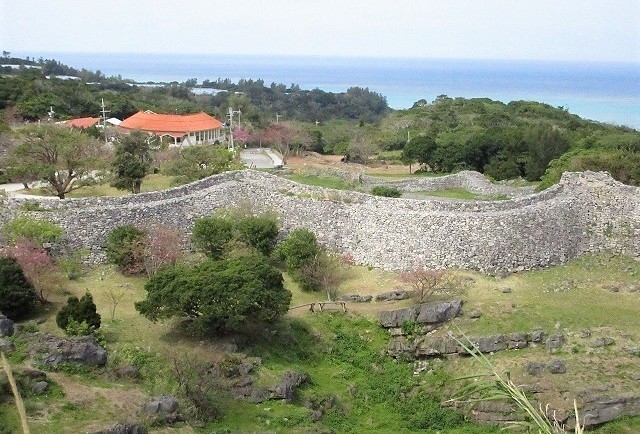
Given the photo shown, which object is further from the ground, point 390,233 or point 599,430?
point 390,233

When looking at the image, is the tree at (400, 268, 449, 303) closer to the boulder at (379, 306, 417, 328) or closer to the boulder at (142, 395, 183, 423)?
the boulder at (379, 306, 417, 328)

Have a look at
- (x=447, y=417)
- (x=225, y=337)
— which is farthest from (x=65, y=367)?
(x=447, y=417)

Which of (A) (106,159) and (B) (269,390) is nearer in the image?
(B) (269,390)

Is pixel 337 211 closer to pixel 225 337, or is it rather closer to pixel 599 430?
pixel 225 337

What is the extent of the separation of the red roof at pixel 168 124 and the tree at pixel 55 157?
18443 mm

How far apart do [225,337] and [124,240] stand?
20.2 ft

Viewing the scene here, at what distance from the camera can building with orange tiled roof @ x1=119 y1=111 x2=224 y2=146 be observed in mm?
45969

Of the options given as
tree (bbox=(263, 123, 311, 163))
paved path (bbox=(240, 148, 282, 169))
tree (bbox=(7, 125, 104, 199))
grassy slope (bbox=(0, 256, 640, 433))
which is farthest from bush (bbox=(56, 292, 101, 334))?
tree (bbox=(263, 123, 311, 163))

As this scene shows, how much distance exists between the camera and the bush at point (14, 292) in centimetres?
1697

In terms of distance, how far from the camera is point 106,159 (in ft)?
93.6

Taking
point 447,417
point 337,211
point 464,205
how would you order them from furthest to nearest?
point 337,211 < point 464,205 < point 447,417

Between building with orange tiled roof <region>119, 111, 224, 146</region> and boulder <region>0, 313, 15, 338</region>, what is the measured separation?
98.2 feet

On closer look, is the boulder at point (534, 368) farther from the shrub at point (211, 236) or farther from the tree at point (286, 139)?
the tree at point (286, 139)

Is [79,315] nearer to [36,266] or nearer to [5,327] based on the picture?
[5,327]
